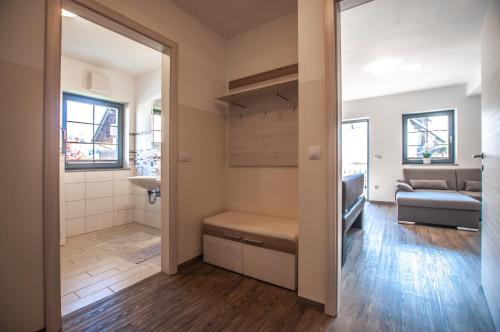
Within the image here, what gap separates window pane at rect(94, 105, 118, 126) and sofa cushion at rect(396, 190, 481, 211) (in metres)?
5.24

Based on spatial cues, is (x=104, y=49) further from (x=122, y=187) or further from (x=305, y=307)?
(x=305, y=307)

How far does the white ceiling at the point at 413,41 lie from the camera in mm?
2268

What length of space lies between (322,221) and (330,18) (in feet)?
4.66

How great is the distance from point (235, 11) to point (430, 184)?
502 cm

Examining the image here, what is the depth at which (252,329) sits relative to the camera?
54.4 inches

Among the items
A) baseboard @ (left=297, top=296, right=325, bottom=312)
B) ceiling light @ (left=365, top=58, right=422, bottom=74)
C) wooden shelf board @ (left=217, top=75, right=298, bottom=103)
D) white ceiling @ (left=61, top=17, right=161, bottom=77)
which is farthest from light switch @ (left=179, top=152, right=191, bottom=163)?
ceiling light @ (left=365, top=58, right=422, bottom=74)

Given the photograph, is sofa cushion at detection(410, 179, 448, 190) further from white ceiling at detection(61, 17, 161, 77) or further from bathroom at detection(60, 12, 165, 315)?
white ceiling at detection(61, 17, 161, 77)

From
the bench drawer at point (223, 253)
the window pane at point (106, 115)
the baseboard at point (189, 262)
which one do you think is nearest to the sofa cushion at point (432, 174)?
the bench drawer at point (223, 253)

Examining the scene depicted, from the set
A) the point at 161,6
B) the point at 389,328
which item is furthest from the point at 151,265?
the point at 161,6

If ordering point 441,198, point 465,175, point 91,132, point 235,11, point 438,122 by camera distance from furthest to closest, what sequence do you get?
point 438,122 → point 465,175 → point 441,198 → point 91,132 → point 235,11

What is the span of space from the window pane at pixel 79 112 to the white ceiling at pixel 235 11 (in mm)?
2398

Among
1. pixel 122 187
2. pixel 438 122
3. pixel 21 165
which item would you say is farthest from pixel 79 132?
pixel 438 122

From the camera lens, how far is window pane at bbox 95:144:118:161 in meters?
3.54

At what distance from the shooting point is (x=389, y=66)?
12.2 ft
